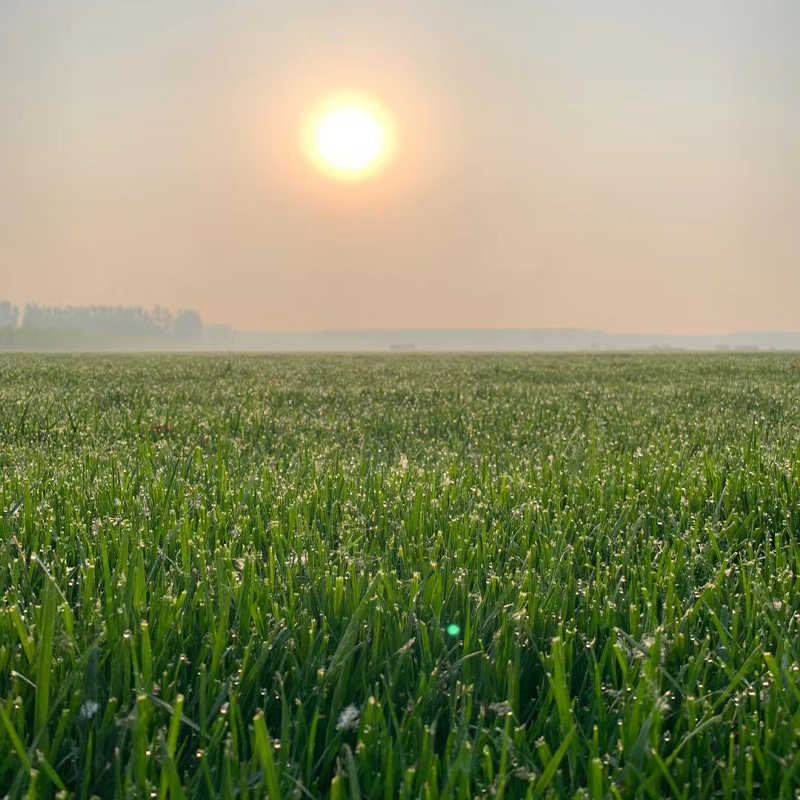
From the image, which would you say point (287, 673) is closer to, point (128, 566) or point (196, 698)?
point (196, 698)

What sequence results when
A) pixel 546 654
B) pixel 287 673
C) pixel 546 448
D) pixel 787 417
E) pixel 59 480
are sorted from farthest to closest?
pixel 787 417, pixel 546 448, pixel 59 480, pixel 546 654, pixel 287 673

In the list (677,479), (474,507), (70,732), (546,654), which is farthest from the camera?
(677,479)

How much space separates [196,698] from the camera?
148 cm

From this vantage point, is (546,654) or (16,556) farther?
(16,556)

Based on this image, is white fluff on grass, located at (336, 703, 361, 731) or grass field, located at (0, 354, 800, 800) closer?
grass field, located at (0, 354, 800, 800)

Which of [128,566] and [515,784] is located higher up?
[128,566]

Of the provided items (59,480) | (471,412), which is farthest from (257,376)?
(59,480)

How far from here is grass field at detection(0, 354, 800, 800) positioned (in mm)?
1271

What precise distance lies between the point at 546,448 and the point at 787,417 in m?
3.02

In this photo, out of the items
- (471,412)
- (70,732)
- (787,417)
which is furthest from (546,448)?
(70,732)

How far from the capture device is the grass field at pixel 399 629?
4.17 ft

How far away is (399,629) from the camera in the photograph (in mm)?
1740

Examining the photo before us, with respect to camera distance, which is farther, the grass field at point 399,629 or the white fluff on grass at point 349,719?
the white fluff on grass at point 349,719

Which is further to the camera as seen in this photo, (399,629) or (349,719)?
(399,629)
